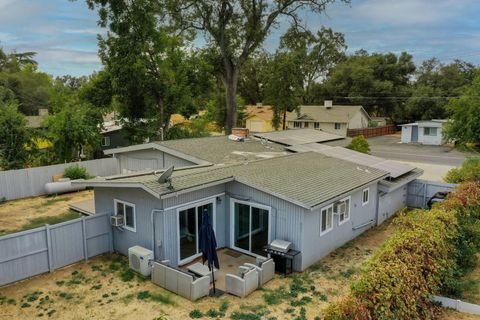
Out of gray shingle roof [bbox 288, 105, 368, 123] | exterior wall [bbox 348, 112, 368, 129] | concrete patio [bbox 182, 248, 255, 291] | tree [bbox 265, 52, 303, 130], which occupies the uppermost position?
tree [bbox 265, 52, 303, 130]

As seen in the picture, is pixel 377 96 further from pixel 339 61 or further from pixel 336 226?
pixel 336 226

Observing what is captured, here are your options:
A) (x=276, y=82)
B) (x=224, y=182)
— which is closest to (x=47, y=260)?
(x=224, y=182)

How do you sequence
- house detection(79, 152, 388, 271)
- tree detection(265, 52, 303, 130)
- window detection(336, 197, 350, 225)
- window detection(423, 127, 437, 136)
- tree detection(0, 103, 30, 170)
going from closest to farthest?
house detection(79, 152, 388, 271) → window detection(336, 197, 350, 225) → tree detection(0, 103, 30, 170) → tree detection(265, 52, 303, 130) → window detection(423, 127, 437, 136)

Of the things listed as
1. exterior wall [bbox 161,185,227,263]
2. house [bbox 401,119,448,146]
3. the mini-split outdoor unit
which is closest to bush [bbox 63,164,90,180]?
the mini-split outdoor unit

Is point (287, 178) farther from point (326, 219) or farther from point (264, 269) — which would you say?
point (264, 269)

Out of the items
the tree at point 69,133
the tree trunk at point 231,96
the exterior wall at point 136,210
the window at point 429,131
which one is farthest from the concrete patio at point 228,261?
the window at point 429,131

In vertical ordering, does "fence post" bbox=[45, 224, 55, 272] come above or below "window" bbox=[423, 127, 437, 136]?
below

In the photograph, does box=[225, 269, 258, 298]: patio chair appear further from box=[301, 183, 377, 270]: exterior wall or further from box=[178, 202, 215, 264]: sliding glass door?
box=[178, 202, 215, 264]: sliding glass door
